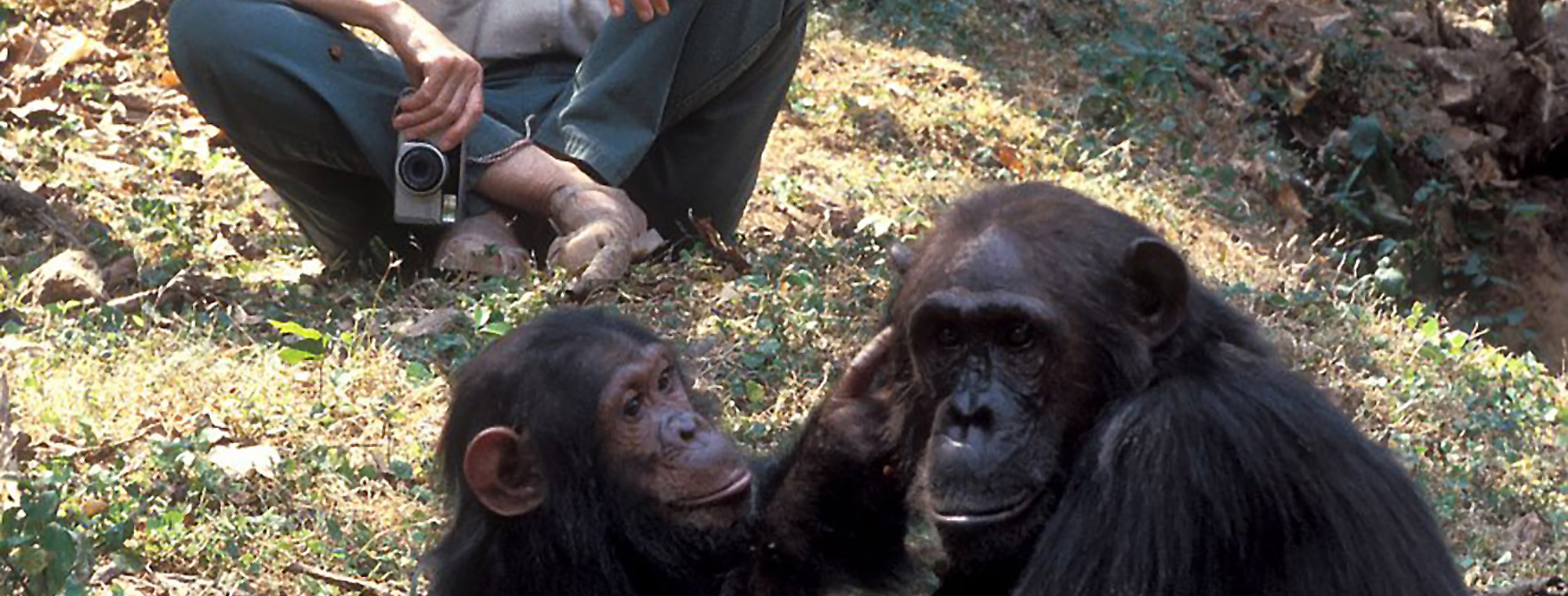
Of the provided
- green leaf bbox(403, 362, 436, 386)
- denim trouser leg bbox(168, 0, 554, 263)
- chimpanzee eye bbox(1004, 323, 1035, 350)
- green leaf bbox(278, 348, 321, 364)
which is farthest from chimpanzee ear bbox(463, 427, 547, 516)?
denim trouser leg bbox(168, 0, 554, 263)

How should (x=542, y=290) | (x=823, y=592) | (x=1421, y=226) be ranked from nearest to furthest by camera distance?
(x=823, y=592), (x=542, y=290), (x=1421, y=226)

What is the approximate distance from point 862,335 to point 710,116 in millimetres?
1163

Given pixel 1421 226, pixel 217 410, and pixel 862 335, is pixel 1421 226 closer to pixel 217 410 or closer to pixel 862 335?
pixel 862 335

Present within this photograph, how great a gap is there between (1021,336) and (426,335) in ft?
10.4

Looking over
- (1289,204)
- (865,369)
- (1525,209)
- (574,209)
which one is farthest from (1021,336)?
(1525,209)

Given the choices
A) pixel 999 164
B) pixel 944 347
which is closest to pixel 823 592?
pixel 944 347

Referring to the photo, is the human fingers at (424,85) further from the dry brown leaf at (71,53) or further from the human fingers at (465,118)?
the dry brown leaf at (71,53)

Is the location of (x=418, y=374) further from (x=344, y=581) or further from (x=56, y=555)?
(x=56, y=555)

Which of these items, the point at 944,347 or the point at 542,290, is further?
the point at 542,290

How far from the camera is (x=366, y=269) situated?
7.90 metres

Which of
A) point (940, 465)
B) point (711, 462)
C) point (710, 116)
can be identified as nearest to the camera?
point (940, 465)

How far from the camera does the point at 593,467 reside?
15.3 feet

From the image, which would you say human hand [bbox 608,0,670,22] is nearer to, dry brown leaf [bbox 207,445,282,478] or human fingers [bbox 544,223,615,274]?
human fingers [bbox 544,223,615,274]

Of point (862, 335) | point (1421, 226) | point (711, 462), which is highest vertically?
point (711, 462)
